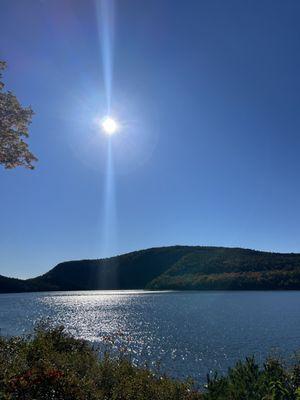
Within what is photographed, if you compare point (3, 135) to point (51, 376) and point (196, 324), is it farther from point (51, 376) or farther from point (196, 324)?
point (196, 324)

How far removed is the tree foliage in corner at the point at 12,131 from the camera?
19.3 meters

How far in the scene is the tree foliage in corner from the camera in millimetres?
19312

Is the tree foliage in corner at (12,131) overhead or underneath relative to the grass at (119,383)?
overhead

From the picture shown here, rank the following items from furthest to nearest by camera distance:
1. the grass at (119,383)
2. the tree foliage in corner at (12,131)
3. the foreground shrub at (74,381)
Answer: the tree foliage in corner at (12,131)
the foreground shrub at (74,381)
the grass at (119,383)

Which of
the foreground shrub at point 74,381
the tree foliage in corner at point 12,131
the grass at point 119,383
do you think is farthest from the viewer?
the tree foliage in corner at point 12,131

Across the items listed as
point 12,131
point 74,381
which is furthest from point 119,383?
point 12,131

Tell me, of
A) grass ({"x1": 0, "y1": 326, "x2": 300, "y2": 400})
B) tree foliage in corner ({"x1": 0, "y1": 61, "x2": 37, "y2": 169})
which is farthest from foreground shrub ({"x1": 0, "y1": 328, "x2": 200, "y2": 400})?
tree foliage in corner ({"x1": 0, "y1": 61, "x2": 37, "y2": 169})

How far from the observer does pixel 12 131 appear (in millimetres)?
19703

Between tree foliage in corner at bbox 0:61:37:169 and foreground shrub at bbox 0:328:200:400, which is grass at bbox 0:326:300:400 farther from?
tree foliage in corner at bbox 0:61:37:169

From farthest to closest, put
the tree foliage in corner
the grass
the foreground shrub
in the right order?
1. the tree foliage in corner
2. the foreground shrub
3. the grass

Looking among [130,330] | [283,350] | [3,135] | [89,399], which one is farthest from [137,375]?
[130,330]

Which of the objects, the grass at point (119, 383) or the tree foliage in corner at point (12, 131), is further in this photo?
the tree foliage in corner at point (12, 131)

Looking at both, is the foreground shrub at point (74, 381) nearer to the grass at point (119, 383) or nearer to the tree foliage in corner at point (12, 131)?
the grass at point (119, 383)

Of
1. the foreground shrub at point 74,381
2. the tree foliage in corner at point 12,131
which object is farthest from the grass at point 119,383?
the tree foliage in corner at point 12,131
